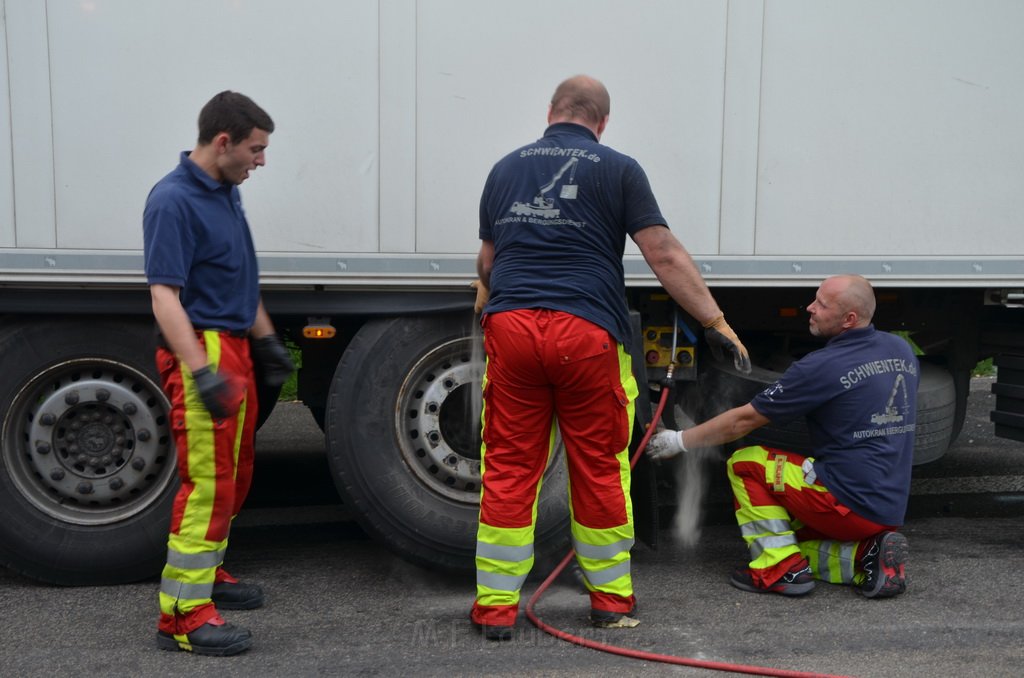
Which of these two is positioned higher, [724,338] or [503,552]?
[724,338]

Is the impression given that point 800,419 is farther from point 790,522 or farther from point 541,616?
point 541,616

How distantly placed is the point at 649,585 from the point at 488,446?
3.30ft

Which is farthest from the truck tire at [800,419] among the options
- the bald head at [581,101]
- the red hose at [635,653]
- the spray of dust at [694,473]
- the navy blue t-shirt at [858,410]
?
the bald head at [581,101]

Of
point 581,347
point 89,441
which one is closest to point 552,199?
point 581,347

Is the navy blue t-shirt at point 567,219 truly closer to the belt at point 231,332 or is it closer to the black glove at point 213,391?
the belt at point 231,332

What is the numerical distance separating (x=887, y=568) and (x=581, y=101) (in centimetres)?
214

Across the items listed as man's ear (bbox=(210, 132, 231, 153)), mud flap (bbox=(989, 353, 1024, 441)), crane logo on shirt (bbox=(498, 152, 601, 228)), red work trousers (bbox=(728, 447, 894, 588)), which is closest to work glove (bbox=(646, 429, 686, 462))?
red work trousers (bbox=(728, 447, 894, 588))

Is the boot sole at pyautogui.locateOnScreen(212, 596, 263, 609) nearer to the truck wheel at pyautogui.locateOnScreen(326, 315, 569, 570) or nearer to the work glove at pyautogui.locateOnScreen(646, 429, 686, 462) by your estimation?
the truck wheel at pyautogui.locateOnScreen(326, 315, 569, 570)

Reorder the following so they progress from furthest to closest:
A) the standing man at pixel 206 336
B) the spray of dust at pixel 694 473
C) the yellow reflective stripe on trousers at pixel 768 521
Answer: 1. the spray of dust at pixel 694 473
2. the yellow reflective stripe on trousers at pixel 768 521
3. the standing man at pixel 206 336

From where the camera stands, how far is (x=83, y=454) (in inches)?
165

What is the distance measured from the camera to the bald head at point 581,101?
150 inches

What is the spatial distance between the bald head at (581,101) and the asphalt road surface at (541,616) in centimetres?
182

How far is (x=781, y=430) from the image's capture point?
4.61 m

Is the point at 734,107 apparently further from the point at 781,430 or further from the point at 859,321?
the point at 781,430
